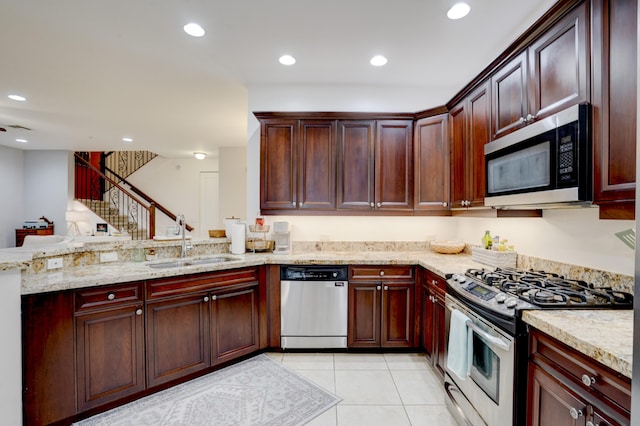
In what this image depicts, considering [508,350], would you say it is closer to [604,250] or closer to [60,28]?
[604,250]

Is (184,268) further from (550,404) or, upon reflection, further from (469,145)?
(469,145)

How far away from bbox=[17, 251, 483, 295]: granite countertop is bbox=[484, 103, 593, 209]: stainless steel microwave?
2.48ft

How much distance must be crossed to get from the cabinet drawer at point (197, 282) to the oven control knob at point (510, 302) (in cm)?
204

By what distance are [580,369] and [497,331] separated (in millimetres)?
432

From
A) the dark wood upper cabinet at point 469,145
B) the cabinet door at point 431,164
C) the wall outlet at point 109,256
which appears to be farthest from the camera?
the cabinet door at point 431,164

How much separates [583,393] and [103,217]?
9.47 metres

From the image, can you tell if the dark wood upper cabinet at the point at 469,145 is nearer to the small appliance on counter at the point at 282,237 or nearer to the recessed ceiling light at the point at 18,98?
the small appliance on counter at the point at 282,237

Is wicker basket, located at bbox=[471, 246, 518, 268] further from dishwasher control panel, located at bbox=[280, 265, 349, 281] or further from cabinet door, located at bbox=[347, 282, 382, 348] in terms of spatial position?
dishwasher control panel, located at bbox=[280, 265, 349, 281]

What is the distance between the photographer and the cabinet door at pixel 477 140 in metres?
2.31

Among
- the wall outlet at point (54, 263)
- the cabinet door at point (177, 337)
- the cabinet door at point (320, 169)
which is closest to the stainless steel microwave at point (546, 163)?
the cabinet door at point (320, 169)

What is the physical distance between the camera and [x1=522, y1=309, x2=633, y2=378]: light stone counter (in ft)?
3.14

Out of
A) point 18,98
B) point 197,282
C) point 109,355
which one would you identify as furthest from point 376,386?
point 18,98

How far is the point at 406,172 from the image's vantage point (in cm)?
317

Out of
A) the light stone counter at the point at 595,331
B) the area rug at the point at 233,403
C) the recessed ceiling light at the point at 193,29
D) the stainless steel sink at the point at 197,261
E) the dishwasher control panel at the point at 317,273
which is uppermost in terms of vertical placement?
the recessed ceiling light at the point at 193,29
